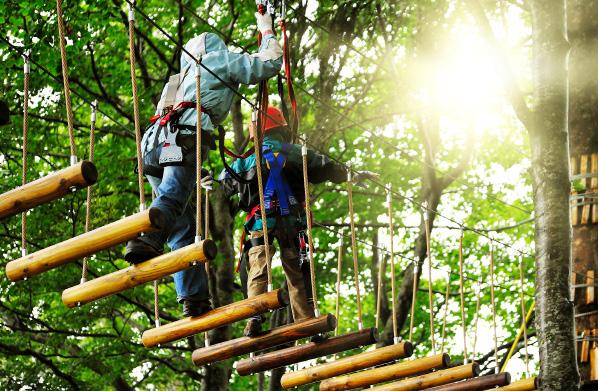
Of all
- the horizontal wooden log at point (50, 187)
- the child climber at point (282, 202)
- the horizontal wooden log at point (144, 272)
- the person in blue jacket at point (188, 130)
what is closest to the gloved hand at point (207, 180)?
the child climber at point (282, 202)

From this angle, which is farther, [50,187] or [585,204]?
[585,204]

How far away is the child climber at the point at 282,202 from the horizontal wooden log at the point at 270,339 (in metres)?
0.31

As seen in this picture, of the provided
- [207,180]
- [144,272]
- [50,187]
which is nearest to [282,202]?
[207,180]

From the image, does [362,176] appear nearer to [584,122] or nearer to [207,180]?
[207,180]

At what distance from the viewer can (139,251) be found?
5129 millimetres

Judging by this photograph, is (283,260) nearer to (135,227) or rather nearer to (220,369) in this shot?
(135,227)

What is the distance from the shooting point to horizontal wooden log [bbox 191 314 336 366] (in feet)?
18.5

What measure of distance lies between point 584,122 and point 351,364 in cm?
427

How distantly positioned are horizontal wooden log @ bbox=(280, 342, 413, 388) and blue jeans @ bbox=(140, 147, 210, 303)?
4.16ft

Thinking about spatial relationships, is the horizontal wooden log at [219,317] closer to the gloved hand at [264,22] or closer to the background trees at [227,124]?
the gloved hand at [264,22]

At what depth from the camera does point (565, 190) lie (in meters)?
7.35

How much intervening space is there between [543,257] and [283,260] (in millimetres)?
2115

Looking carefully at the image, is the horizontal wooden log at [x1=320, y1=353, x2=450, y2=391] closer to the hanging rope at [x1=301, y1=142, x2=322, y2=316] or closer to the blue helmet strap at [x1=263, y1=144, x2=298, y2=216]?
the hanging rope at [x1=301, y1=142, x2=322, y2=316]

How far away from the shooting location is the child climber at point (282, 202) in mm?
6125
